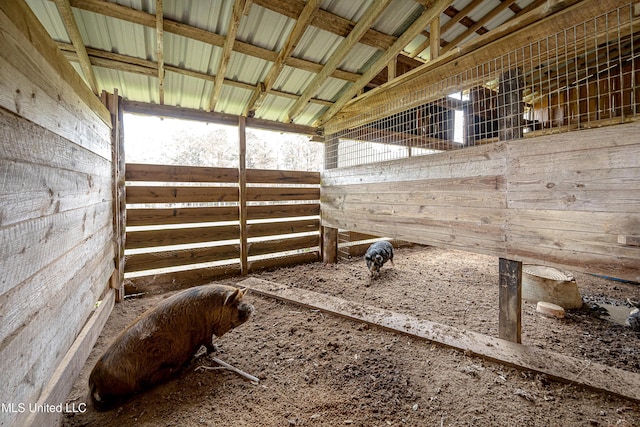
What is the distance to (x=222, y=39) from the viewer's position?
10.8 feet

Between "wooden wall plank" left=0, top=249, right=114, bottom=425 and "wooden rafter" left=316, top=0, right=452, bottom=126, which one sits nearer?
"wooden wall plank" left=0, top=249, right=114, bottom=425

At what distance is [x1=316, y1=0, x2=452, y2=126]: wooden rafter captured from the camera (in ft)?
9.50

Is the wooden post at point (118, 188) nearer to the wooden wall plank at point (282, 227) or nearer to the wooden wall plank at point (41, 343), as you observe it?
the wooden wall plank at point (41, 343)

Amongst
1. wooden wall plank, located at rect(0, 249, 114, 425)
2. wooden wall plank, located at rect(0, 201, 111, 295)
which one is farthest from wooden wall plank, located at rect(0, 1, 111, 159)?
wooden wall plank, located at rect(0, 249, 114, 425)

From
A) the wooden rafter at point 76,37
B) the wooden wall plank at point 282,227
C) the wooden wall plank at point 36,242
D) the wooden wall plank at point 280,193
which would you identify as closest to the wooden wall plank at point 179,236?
the wooden wall plank at point 282,227

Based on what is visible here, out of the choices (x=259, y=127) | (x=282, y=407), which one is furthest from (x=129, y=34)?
(x=282, y=407)

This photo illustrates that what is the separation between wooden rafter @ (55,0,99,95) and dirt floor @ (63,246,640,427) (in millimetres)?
3135

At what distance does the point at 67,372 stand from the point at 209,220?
9.63ft

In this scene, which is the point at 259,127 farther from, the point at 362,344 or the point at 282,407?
→ the point at 282,407

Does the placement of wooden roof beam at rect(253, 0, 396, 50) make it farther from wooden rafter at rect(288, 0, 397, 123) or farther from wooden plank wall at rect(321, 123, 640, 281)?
wooden plank wall at rect(321, 123, 640, 281)

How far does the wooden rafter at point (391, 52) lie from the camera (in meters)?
2.89

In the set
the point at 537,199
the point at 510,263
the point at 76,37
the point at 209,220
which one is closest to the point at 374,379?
the point at 510,263

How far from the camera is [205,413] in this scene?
1.75 meters

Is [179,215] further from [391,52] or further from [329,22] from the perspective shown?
[391,52]
